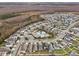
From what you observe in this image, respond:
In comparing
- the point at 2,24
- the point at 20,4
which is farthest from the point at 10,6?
the point at 2,24

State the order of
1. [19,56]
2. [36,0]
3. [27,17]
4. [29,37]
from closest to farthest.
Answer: [19,56] < [29,37] < [27,17] < [36,0]

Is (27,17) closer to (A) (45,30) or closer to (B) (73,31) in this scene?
(A) (45,30)

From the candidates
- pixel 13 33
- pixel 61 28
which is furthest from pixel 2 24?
pixel 61 28

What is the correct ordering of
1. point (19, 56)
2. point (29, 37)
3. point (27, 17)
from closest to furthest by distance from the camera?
point (19, 56), point (29, 37), point (27, 17)

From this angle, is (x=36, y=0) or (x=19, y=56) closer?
(x=19, y=56)

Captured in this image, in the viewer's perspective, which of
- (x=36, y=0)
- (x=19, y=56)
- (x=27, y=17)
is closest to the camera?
(x=19, y=56)

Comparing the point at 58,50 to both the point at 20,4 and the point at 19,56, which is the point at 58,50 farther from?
the point at 20,4

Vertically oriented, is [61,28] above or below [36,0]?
below

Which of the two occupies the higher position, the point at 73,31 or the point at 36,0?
the point at 36,0

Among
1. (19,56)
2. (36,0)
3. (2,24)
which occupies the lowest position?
(19,56)
